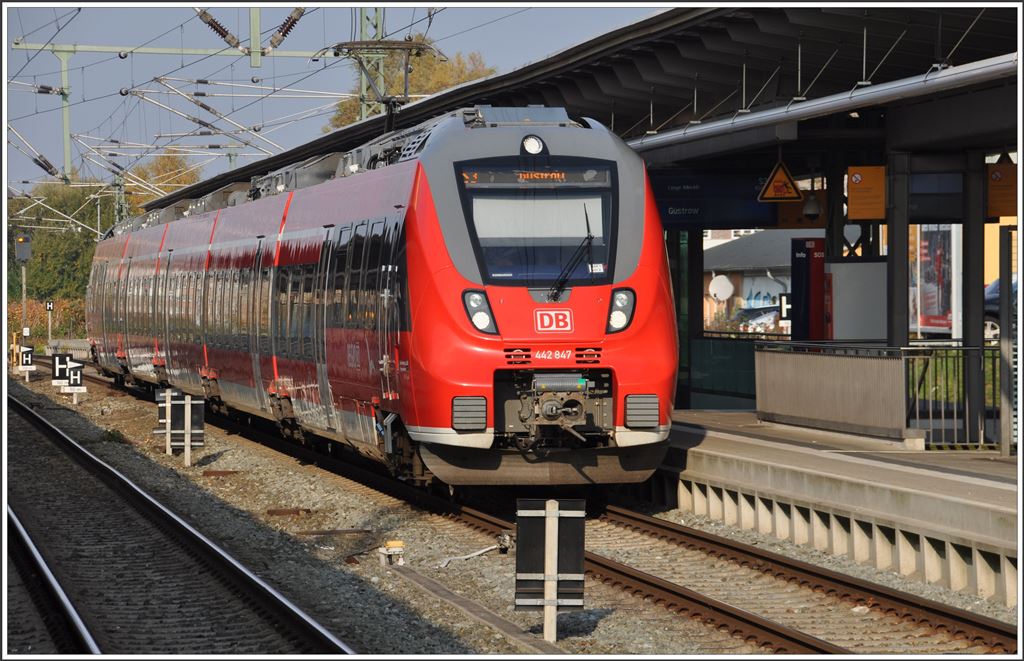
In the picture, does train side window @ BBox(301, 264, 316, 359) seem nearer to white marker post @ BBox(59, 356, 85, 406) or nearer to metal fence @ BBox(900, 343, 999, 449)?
metal fence @ BBox(900, 343, 999, 449)

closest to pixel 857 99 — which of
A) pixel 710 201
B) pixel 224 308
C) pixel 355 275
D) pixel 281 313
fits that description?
pixel 355 275

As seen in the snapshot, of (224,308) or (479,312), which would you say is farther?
(224,308)

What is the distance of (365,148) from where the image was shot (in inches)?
707

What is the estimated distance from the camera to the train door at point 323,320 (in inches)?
688

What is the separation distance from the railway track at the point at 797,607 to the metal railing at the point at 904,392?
410 centimetres

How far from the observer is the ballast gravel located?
10.2 metres

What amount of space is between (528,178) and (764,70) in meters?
5.63

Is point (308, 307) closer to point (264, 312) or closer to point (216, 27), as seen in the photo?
point (264, 312)

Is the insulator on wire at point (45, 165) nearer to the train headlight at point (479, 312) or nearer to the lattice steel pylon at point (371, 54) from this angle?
the lattice steel pylon at point (371, 54)

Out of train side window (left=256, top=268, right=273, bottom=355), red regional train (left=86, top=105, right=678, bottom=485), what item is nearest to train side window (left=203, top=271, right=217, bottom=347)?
train side window (left=256, top=268, right=273, bottom=355)

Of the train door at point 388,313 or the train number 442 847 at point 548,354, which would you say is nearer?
the train number 442 847 at point 548,354

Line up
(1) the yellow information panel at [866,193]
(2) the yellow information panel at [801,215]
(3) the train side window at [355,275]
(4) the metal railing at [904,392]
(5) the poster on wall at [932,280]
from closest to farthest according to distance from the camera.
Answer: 1. (3) the train side window at [355,275]
2. (4) the metal railing at [904,392]
3. (1) the yellow information panel at [866,193]
4. (2) the yellow information panel at [801,215]
5. (5) the poster on wall at [932,280]

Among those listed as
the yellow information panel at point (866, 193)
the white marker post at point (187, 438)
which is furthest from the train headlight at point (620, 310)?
the white marker post at point (187, 438)

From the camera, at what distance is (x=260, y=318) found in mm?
21031
